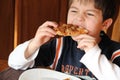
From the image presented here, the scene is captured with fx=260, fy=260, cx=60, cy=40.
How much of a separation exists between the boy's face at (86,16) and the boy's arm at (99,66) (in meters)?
0.15

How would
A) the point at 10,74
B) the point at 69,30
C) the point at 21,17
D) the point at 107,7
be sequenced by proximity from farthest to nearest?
A: the point at 21,17 → the point at 107,7 → the point at 69,30 → the point at 10,74

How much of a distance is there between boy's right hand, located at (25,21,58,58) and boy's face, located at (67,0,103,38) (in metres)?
0.10

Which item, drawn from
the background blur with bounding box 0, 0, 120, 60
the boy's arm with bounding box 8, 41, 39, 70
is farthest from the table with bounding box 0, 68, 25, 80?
the background blur with bounding box 0, 0, 120, 60

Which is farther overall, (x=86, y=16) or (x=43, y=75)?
(x=86, y=16)

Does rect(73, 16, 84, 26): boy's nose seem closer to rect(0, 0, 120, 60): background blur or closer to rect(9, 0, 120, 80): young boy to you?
rect(9, 0, 120, 80): young boy

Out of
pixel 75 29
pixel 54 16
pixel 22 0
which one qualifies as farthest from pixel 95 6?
pixel 54 16

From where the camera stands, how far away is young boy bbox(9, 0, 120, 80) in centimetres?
96

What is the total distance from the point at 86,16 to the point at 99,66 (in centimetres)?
23

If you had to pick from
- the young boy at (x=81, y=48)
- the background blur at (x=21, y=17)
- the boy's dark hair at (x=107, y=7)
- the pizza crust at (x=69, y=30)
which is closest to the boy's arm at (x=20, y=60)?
the young boy at (x=81, y=48)

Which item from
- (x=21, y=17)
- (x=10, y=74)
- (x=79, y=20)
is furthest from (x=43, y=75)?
(x=21, y=17)

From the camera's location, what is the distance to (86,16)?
1076 millimetres

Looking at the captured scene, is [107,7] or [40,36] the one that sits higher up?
A: [107,7]

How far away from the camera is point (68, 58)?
3.81 ft

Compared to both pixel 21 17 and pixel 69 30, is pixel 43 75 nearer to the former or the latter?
pixel 69 30
